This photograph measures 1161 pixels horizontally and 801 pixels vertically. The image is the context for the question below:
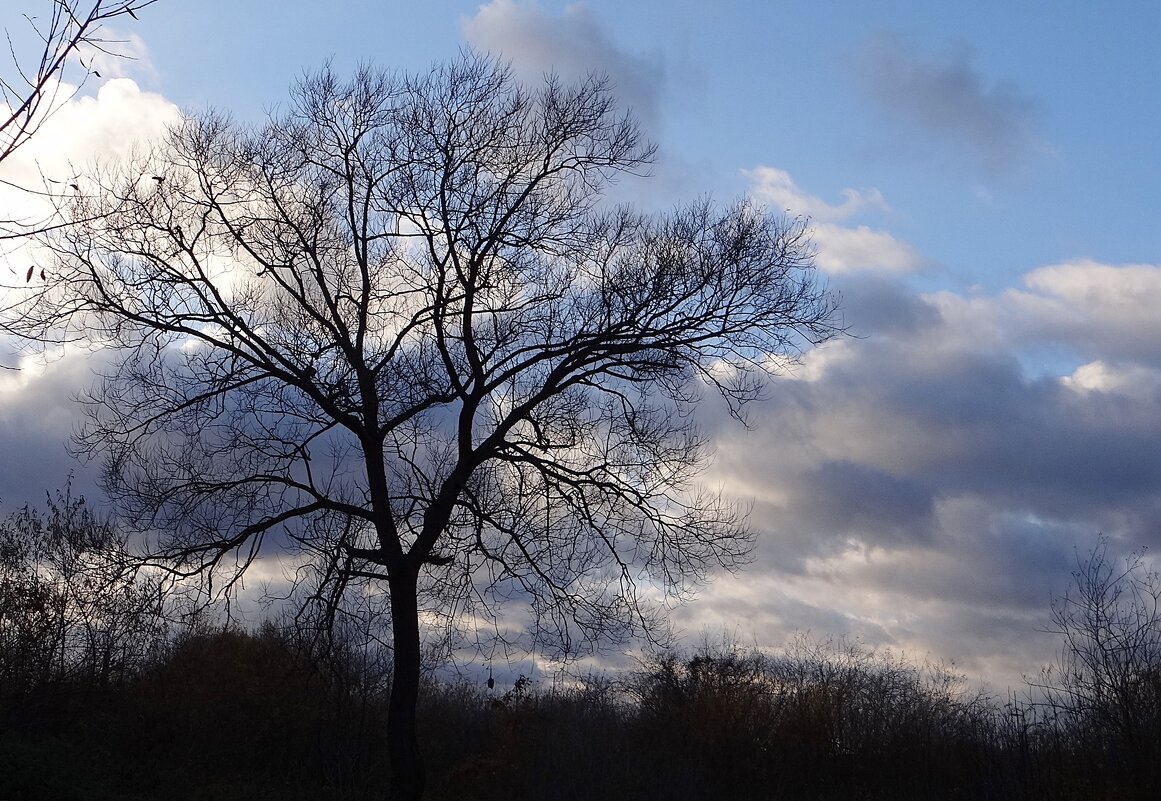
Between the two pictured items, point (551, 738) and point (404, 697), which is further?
point (551, 738)

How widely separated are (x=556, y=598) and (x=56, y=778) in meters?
8.48

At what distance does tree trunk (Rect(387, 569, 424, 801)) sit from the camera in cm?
1519

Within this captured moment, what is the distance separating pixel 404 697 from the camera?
15336 millimetres

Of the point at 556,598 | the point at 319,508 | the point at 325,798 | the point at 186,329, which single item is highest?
the point at 186,329

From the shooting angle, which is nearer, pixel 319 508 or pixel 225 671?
pixel 319 508

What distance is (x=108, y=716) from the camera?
21141 mm

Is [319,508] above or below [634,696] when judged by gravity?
above

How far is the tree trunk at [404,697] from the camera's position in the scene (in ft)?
49.8

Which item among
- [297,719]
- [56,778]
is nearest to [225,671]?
[297,719]

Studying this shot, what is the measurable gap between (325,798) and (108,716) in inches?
218

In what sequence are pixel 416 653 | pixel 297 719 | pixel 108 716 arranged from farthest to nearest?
pixel 297 719, pixel 108 716, pixel 416 653

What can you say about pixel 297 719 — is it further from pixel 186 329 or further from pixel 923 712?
pixel 923 712

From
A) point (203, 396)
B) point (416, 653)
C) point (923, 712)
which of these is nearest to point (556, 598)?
point (416, 653)

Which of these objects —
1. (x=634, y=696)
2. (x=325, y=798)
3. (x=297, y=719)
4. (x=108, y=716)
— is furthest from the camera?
(x=634, y=696)
